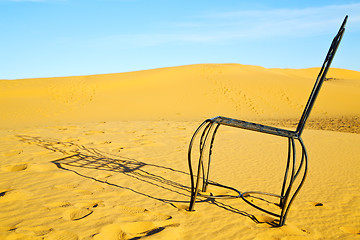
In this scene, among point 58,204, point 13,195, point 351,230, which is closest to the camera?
point 351,230

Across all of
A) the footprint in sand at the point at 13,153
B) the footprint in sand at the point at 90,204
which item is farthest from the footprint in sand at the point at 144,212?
the footprint in sand at the point at 13,153

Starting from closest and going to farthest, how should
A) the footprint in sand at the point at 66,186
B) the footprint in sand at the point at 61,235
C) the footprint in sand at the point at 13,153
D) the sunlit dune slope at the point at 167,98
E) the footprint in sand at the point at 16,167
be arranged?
the footprint in sand at the point at 61,235 → the footprint in sand at the point at 66,186 → the footprint in sand at the point at 16,167 → the footprint in sand at the point at 13,153 → the sunlit dune slope at the point at 167,98

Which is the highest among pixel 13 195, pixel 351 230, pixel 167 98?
pixel 167 98

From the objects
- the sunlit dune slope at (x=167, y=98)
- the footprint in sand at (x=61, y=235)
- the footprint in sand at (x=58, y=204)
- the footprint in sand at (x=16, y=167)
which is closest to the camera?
the footprint in sand at (x=61, y=235)

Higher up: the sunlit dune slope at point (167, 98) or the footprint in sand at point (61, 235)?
the sunlit dune slope at point (167, 98)

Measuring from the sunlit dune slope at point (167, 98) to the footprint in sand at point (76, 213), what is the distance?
12346mm

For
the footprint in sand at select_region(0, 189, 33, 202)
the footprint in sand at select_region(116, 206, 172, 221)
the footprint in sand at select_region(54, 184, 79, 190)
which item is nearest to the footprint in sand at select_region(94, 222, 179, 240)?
the footprint in sand at select_region(116, 206, 172, 221)

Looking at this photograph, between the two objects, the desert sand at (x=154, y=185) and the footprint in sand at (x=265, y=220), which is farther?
the footprint in sand at (x=265, y=220)

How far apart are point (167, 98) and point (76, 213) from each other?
57.6ft

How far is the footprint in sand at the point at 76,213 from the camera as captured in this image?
8.90ft

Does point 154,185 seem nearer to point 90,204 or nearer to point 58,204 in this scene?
point 90,204

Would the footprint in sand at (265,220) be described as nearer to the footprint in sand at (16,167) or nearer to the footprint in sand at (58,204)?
the footprint in sand at (58,204)

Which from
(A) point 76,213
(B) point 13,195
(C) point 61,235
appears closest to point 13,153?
(B) point 13,195

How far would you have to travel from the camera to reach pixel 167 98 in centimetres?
2016
